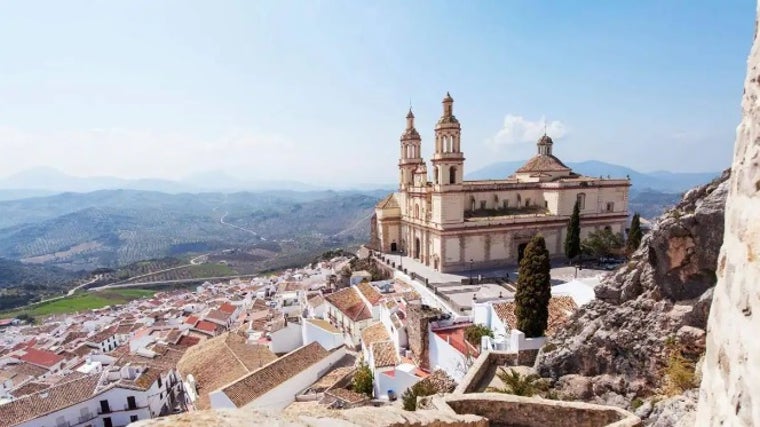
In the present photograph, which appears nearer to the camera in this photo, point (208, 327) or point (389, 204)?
point (208, 327)

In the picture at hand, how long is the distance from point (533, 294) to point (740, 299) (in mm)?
11619

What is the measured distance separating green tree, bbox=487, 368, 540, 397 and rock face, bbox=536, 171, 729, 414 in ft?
1.89

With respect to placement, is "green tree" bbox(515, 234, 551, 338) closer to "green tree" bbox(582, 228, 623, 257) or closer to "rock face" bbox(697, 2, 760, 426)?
"rock face" bbox(697, 2, 760, 426)

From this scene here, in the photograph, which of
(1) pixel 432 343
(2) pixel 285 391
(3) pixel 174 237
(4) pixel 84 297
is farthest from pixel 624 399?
(3) pixel 174 237

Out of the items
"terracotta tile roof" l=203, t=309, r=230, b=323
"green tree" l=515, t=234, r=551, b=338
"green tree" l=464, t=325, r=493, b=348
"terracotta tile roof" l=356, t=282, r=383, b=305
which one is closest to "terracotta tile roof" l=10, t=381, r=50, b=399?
"terracotta tile roof" l=203, t=309, r=230, b=323

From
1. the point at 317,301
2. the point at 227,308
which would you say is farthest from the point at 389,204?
the point at 227,308

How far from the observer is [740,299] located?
2.42 m

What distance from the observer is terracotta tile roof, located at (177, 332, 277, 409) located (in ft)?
66.4

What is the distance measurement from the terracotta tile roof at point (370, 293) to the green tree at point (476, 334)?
29.7ft

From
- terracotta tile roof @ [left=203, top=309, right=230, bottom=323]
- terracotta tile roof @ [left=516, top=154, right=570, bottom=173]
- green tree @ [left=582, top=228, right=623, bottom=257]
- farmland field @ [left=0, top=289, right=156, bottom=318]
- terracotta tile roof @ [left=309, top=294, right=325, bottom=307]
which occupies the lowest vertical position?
farmland field @ [left=0, top=289, right=156, bottom=318]

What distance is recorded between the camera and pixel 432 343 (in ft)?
49.8

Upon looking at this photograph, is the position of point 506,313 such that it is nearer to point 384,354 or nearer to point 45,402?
point 384,354

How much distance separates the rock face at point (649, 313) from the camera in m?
8.61

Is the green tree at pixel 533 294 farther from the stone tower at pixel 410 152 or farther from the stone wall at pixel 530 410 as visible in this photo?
the stone tower at pixel 410 152
